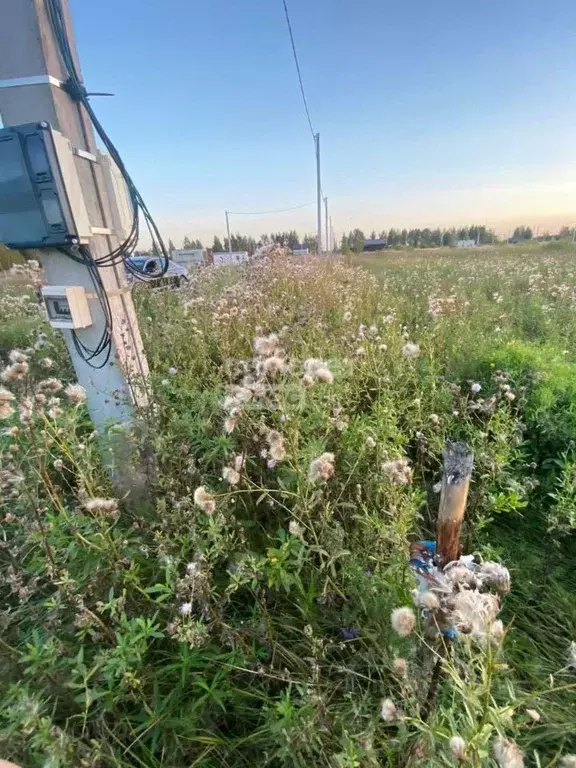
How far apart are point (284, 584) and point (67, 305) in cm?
184

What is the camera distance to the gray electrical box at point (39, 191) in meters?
1.76

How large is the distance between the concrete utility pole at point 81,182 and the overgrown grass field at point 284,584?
1.08ft

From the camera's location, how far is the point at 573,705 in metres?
1.44

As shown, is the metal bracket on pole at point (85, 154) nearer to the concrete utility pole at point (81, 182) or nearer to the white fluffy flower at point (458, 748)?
the concrete utility pole at point (81, 182)

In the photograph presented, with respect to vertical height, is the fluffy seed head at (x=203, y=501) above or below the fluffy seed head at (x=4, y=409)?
below

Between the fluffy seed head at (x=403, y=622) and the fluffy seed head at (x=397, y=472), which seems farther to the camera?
the fluffy seed head at (x=397, y=472)

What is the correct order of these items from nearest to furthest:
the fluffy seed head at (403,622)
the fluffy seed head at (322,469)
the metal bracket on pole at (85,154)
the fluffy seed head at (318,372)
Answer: the fluffy seed head at (403,622), the fluffy seed head at (322,469), the fluffy seed head at (318,372), the metal bracket on pole at (85,154)

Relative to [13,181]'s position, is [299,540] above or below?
below

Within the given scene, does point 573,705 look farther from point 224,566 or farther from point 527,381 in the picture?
point 527,381

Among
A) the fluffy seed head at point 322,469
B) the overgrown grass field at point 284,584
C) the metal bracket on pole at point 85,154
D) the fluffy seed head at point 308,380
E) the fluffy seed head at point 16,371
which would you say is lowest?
the overgrown grass field at point 284,584

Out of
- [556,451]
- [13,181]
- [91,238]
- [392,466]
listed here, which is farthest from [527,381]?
[13,181]

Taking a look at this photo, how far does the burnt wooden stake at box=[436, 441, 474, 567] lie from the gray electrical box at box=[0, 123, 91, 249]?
218 cm

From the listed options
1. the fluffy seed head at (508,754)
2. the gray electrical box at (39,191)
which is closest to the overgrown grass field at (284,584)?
the fluffy seed head at (508,754)

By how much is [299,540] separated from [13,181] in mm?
2180
